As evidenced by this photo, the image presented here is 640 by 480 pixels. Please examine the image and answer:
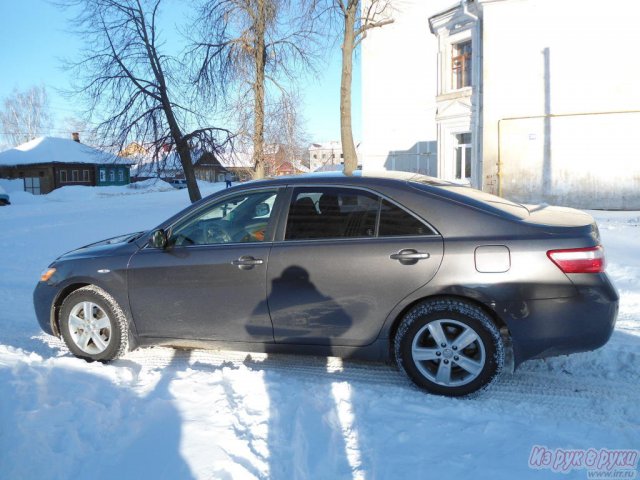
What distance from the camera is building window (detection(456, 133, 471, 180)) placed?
20.8 metres

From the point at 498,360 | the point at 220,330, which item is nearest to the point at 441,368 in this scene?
the point at 498,360

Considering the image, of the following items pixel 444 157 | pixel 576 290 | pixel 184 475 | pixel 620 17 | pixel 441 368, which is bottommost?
pixel 184 475

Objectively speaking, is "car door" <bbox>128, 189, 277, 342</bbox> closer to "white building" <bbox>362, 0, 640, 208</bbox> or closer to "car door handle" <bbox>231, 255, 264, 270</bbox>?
"car door handle" <bbox>231, 255, 264, 270</bbox>

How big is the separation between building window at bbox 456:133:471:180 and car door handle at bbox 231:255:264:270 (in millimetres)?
18568

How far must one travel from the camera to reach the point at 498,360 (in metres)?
3.38

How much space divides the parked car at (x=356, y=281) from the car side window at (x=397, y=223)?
10mm

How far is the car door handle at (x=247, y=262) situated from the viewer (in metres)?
3.80

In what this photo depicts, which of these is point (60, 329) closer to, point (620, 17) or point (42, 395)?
point (42, 395)

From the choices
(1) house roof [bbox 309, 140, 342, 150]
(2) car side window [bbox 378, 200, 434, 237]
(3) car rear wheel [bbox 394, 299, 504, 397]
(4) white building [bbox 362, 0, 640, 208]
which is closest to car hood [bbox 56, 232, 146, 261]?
(2) car side window [bbox 378, 200, 434, 237]

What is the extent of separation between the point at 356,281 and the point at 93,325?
2.33 m

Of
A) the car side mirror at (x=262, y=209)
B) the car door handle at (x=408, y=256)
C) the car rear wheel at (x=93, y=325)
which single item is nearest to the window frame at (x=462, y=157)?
the car side mirror at (x=262, y=209)

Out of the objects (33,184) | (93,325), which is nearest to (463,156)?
(93,325)

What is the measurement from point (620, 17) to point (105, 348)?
1913cm

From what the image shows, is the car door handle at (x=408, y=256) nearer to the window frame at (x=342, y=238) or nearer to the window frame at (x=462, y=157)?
the window frame at (x=342, y=238)
